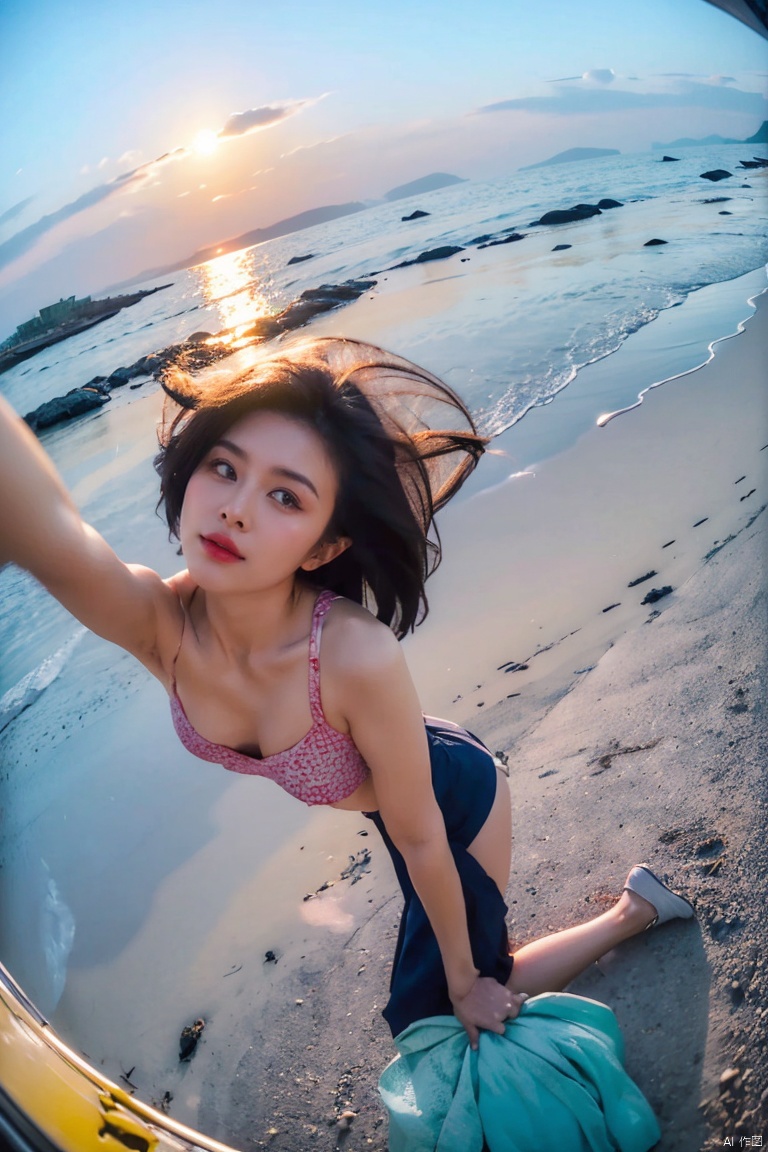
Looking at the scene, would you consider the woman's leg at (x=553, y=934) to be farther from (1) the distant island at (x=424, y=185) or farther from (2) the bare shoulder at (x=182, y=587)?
(1) the distant island at (x=424, y=185)

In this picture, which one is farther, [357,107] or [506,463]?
[506,463]

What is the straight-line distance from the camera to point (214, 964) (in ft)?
2.62

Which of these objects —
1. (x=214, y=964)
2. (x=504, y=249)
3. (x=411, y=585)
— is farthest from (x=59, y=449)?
(x=504, y=249)

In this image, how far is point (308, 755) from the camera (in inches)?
37.0

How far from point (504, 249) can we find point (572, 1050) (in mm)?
1011

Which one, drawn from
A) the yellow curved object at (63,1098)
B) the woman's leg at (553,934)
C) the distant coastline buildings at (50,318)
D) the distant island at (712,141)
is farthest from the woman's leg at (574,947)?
the distant island at (712,141)

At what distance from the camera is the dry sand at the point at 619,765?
0.77 m

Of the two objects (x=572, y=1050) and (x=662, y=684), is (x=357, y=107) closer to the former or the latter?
(x=662, y=684)

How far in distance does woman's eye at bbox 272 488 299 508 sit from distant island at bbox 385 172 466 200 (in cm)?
40

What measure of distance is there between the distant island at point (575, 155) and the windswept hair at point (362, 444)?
0.34m

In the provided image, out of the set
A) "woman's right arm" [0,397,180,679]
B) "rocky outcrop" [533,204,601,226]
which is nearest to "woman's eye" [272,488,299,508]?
"woman's right arm" [0,397,180,679]

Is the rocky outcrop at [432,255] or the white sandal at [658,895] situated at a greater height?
the rocky outcrop at [432,255]

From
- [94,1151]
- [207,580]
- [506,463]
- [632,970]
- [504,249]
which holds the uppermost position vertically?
[504,249]

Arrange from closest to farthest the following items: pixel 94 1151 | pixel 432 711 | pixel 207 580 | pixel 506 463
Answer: pixel 94 1151
pixel 207 580
pixel 432 711
pixel 506 463
